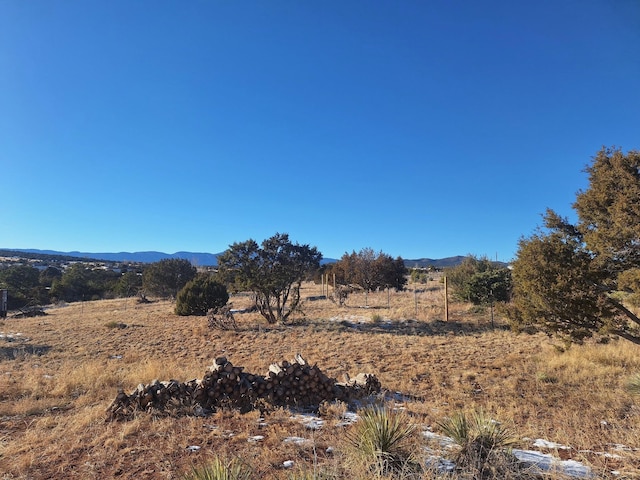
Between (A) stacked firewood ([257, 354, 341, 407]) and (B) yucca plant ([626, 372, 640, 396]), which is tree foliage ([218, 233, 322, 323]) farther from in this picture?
(B) yucca plant ([626, 372, 640, 396])

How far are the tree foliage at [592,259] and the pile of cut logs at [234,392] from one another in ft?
18.0

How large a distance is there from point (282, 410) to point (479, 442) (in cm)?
395

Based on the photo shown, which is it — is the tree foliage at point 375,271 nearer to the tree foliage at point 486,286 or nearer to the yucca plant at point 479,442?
the tree foliage at point 486,286

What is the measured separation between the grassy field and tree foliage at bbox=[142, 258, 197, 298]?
16885mm

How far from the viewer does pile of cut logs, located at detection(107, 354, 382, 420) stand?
7.21 meters

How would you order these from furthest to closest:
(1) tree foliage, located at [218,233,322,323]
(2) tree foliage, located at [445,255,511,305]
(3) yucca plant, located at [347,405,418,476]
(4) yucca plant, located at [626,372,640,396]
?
(2) tree foliage, located at [445,255,511,305], (1) tree foliage, located at [218,233,322,323], (4) yucca plant, located at [626,372,640,396], (3) yucca plant, located at [347,405,418,476]

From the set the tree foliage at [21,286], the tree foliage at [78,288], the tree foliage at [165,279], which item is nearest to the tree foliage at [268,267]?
the tree foliage at [165,279]

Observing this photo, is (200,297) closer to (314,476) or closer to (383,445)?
(383,445)

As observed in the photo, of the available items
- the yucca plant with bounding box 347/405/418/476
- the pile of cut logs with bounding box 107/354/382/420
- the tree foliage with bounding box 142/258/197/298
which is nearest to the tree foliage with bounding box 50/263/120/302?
the tree foliage with bounding box 142/258/197/298

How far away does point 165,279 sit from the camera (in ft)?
126

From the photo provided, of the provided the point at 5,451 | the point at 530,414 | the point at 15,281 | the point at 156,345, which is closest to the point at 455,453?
the point at 530,414

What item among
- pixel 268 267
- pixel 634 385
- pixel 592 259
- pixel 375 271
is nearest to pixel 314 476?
pixel 634 385

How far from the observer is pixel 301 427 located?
20.3 feet

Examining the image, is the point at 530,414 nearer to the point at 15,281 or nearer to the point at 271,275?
the point at 271,275
